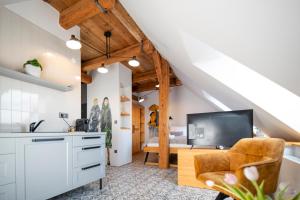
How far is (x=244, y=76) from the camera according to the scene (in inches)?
87.6

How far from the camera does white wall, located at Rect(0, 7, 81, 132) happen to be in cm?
223

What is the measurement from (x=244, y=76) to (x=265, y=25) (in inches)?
48.8

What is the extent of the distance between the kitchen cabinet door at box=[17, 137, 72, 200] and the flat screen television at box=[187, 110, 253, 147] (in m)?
2.03

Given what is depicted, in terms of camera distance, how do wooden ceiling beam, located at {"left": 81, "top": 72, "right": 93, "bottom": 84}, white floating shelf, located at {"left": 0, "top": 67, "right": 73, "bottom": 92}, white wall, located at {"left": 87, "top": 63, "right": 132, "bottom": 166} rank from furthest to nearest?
wooden ceiling beam, located at {"left": 81, "top": 72, "right": 93, "bottom": 84} < white wall, located at {"left": 87, "top": 63, "right": 132, "bottom": 166} < white floating shelf, located at {"left": 0, "top": 67, "right": 73, "bottom": 92}

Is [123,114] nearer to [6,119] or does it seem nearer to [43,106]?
[43,106]

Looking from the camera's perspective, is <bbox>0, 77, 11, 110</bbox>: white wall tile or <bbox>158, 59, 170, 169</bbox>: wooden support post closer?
<bbox>0, 77, 11, 110</bbox>: white wall tile

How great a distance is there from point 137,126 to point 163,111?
301 cm

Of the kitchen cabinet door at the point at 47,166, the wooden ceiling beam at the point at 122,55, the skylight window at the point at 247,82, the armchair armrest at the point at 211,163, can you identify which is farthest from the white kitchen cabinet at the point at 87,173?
the wooden ceiling beam at the point at 122,55

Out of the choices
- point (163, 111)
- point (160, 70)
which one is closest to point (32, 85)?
point (160, 70)

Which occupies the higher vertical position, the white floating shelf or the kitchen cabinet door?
the white floating shelf

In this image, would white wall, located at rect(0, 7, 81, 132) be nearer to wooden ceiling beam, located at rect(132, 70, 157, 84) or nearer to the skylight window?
the skylight window

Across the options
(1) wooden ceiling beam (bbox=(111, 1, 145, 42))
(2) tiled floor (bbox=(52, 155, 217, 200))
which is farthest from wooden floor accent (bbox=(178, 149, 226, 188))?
(1) wooden ceiling beam (bbox=(111, 1, 145, 42))

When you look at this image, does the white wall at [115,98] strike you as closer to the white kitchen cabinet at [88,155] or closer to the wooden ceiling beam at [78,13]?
the white kitchen cabinet at [88,155]

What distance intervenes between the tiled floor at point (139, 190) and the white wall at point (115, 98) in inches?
47.0
